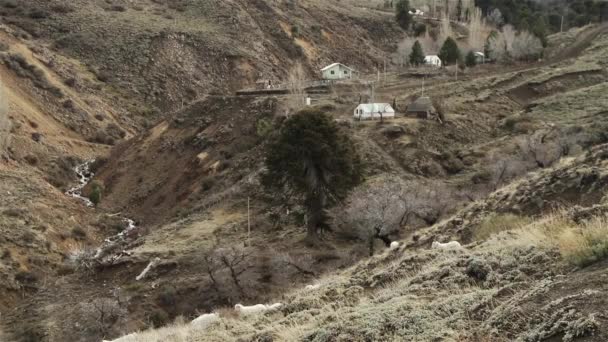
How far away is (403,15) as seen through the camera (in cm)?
10075

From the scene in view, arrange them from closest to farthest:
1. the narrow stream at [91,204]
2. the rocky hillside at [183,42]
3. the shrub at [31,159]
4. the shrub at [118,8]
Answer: the narrow stream at [91,204] < the shrub at [31,159] < the rocky hillside at [183,42] < the shrub at [118,8]

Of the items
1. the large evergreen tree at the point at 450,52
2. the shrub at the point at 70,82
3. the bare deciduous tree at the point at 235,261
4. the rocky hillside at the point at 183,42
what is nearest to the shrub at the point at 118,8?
the rocky hillside at the point at 183,42

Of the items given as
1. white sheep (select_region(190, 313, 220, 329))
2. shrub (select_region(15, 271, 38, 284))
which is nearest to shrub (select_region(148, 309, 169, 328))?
shrub (select_region(15, 271, 38, 284))

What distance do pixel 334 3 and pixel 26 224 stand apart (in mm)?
78282

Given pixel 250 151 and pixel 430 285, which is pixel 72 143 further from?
pixel 430 285

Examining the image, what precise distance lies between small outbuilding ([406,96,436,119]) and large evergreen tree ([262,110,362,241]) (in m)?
16.5

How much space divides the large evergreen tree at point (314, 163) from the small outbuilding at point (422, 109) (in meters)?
16.5

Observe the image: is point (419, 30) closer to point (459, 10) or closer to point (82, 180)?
point (459, 10)

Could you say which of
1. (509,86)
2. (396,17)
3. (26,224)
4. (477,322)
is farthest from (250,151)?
(396,17)

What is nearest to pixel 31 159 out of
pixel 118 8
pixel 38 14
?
pixel 38 14

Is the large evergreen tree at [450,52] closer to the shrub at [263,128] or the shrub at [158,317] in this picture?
the shrub at [263,128]

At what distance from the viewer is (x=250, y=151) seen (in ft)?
147

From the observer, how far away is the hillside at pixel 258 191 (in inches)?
395

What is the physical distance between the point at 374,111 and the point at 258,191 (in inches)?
510
